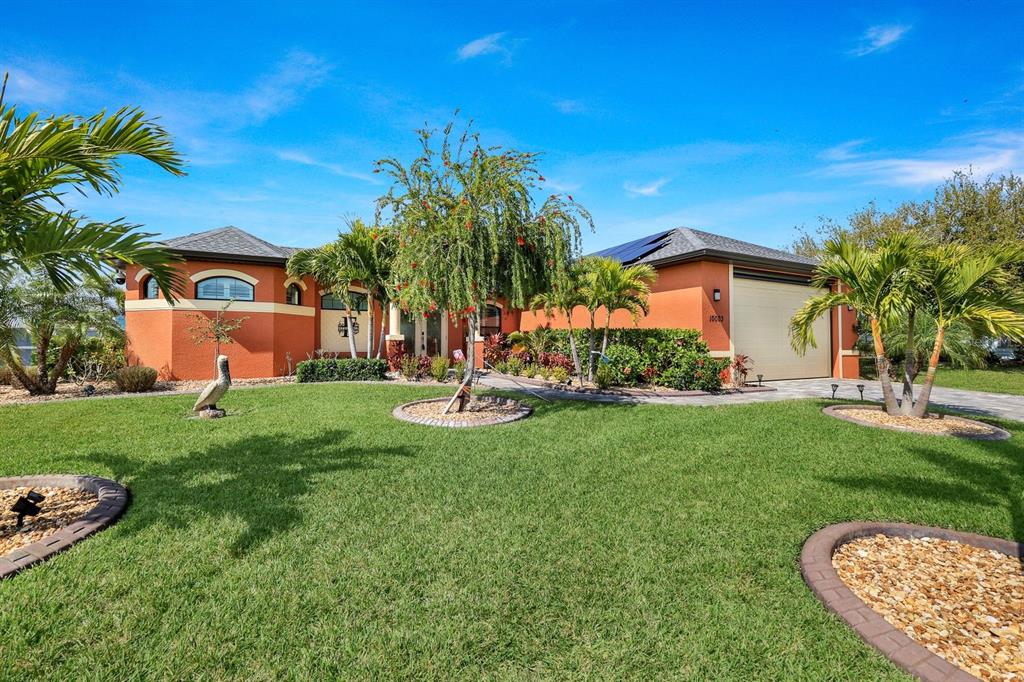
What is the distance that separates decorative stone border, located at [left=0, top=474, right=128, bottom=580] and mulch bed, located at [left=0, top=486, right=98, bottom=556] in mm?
73

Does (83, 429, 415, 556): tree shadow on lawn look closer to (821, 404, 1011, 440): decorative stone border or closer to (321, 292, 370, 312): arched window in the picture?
(821, 404, 1011, 440): decorative stone border

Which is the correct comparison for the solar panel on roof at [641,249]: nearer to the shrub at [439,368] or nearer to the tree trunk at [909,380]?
the shrub at [439,368]

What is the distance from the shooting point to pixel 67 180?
3.87 meters

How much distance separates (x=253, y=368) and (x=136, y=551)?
12.1 meters

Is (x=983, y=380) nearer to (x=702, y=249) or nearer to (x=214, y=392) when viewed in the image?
(x=702, y=249)

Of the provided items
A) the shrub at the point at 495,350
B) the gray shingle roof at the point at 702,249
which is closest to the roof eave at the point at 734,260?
the gray shingle roof at the point at 702,249

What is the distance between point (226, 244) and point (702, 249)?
1526cm

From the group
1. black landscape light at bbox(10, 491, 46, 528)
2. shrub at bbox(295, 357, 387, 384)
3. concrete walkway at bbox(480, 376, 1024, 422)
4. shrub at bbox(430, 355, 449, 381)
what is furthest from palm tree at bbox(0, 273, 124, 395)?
concrete walkway at bbox(480, 376, 1024, 422)

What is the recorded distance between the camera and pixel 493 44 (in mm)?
8906

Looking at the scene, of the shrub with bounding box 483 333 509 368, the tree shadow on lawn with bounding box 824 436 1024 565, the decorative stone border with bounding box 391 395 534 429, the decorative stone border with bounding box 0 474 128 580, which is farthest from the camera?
the shrub with bounding box 483 333 509 368

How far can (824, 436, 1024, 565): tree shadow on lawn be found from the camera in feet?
14.0

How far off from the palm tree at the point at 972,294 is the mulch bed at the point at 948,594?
555cm

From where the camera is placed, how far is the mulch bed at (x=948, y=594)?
7.64 feet

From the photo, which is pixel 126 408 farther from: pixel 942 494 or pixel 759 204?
pixel 759 204
